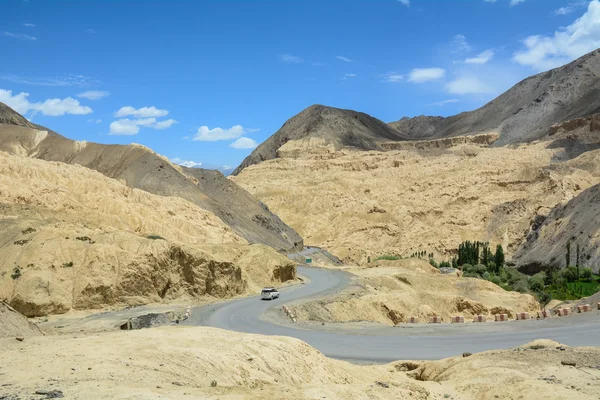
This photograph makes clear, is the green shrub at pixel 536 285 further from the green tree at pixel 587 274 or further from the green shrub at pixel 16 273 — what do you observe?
the green shrub at pixel 16 273

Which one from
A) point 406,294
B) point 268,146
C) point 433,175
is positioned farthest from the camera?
point 268,146

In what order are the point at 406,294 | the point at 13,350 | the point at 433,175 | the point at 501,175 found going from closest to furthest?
the point at 13,350 → the point at 406,294 → the point at 501,175 → the point at 433,175

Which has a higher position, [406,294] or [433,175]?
[433,175]

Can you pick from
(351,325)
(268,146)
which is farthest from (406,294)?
(268,146)

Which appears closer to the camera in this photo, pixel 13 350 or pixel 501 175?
pixel 13 350

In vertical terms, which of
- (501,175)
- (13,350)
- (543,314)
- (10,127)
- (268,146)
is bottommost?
(543,314)

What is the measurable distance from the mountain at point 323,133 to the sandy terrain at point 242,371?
151622mm

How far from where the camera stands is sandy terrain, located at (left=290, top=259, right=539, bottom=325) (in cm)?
3469

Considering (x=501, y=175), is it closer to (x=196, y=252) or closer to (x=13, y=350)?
(x=196, y=252)

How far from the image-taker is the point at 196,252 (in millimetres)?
34750

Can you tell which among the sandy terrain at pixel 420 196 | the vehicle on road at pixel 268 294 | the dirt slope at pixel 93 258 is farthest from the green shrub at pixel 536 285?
the sandy terrain at pixel 420 196

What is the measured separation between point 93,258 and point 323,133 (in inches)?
5825

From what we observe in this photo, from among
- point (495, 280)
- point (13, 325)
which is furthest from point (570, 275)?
point (13, 325)

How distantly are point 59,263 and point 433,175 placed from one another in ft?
324
